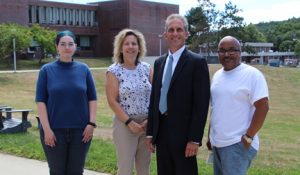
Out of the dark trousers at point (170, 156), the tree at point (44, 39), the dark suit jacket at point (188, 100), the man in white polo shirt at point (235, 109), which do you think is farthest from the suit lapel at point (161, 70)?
the tree at point (44, 39)

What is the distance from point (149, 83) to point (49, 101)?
1077 millimetres

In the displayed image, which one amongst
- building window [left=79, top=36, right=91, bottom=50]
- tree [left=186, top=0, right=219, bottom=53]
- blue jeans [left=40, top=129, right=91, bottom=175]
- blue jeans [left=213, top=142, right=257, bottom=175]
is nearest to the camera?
blue jeans [left=213, top=142, right=257, bottom=175]

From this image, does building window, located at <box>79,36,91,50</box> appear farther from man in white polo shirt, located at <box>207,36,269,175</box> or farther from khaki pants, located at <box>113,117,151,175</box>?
man in white polo shirt, located at <box>207,36,269,175</box>

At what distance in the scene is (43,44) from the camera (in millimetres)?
52938

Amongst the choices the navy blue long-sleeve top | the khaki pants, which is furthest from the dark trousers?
the navy blue long-sleeve top

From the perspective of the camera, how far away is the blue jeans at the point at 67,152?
473 cm

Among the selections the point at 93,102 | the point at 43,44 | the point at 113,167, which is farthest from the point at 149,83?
the point at 43,44

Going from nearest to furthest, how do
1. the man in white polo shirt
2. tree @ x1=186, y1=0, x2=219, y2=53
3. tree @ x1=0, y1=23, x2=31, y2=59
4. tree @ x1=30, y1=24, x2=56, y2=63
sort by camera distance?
1. the man in white polo shirt
2. tree @ x1=0, y1=23, x2=31, y2=59
3. tree @ x1=30, y1=24, x2=56, y2=63
4. tree @ x1=186, y1=0, x2=219, y2=53

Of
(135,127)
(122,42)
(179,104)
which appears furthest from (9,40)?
(179,104)

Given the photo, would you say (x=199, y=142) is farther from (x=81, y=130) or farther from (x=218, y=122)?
(x=81, y=130)

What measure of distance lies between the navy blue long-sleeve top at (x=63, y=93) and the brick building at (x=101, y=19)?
2704 inches

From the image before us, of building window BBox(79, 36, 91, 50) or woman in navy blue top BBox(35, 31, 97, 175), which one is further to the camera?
building window BBox(79, 36, 91, 50)

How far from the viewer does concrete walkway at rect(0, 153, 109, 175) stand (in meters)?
6.82

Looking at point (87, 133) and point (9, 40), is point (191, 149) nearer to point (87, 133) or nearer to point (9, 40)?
point (87, 133)
